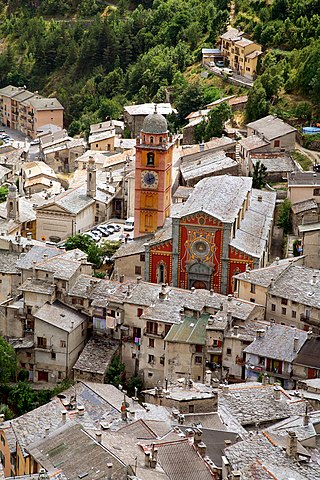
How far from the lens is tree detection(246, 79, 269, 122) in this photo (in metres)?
109

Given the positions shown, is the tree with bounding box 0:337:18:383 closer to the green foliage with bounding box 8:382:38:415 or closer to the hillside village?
the green foliage with bounding box 8:382:38:415

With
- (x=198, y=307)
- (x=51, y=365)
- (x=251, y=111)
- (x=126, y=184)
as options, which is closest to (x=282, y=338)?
(x=198, y=307)

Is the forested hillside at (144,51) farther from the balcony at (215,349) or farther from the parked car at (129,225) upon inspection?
the balcony at (215,349)

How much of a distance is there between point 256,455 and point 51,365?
24.4 meters

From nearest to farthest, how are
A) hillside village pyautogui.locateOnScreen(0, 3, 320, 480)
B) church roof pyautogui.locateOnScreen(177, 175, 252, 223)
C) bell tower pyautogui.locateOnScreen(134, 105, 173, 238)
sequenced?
hillside village pyautogui.locateOnScreen(0, 3, 320, 480), church roof pyautogui.locateOnScreen(177, 175, 252, 223), bell tower pyautogui.locateOnScreen(134, 105, 173, 238)

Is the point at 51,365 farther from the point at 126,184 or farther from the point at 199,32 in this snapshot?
the point at 199,32

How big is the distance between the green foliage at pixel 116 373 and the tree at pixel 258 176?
95.9 ft

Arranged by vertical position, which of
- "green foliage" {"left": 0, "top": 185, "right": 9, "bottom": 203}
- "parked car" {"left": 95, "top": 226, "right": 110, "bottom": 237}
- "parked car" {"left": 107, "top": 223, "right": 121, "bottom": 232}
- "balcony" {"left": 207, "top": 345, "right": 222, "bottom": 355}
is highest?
"balcony" {"left": 207, "top": 345, "right": 222, "bottom": 355}

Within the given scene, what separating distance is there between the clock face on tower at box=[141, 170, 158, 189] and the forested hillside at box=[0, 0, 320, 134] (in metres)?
26.6

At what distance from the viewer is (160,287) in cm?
7125

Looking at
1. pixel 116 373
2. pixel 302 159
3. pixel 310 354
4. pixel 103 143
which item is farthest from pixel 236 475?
pixel 103 143

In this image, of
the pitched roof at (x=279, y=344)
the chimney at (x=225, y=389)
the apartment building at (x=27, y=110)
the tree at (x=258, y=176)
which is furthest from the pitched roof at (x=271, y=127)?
the chimney at (x=225, y=389)

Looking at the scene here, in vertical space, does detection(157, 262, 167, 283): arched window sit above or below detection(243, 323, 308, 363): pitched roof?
below

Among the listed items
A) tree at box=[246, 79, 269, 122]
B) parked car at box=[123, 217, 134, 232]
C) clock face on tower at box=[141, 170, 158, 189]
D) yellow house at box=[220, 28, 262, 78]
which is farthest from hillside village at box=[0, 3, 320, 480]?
yellow house at box=[220, 28, 262, 78]
